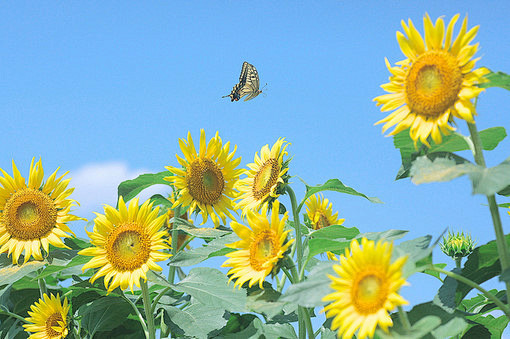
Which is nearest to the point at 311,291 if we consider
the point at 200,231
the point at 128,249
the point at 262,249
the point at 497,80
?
the point at 262,249

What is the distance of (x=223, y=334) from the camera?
2682 mm

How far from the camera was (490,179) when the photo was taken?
146cm

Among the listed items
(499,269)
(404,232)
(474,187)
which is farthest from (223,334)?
(474,187)

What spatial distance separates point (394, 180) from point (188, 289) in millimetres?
974

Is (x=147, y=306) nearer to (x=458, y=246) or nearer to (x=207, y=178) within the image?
(x=207, y=178)

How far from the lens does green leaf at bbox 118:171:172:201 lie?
2934mm

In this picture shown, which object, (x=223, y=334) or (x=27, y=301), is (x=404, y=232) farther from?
(x=27, y=301)

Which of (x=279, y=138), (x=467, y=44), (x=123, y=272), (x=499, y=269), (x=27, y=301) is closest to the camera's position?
(x=467, y=44)

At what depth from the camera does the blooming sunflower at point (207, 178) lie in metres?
2.82

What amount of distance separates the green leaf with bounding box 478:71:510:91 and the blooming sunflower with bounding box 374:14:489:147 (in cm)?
4

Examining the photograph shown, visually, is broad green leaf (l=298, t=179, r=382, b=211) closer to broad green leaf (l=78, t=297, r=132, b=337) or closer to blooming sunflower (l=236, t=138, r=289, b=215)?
blooming sunflower (l=236, t=138, r=289, b=215)

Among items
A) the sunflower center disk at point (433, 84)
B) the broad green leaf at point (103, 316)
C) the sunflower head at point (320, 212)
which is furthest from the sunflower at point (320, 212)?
the sunflower center disk at point (433, 84)

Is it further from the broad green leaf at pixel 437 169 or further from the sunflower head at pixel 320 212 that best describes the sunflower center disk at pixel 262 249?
the sunflower head at pixel 320 212

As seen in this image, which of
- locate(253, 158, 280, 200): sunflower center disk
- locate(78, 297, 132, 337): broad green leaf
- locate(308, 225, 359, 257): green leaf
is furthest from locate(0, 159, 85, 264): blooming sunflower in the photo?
locate(308, 225, 359, 257): green leaf
